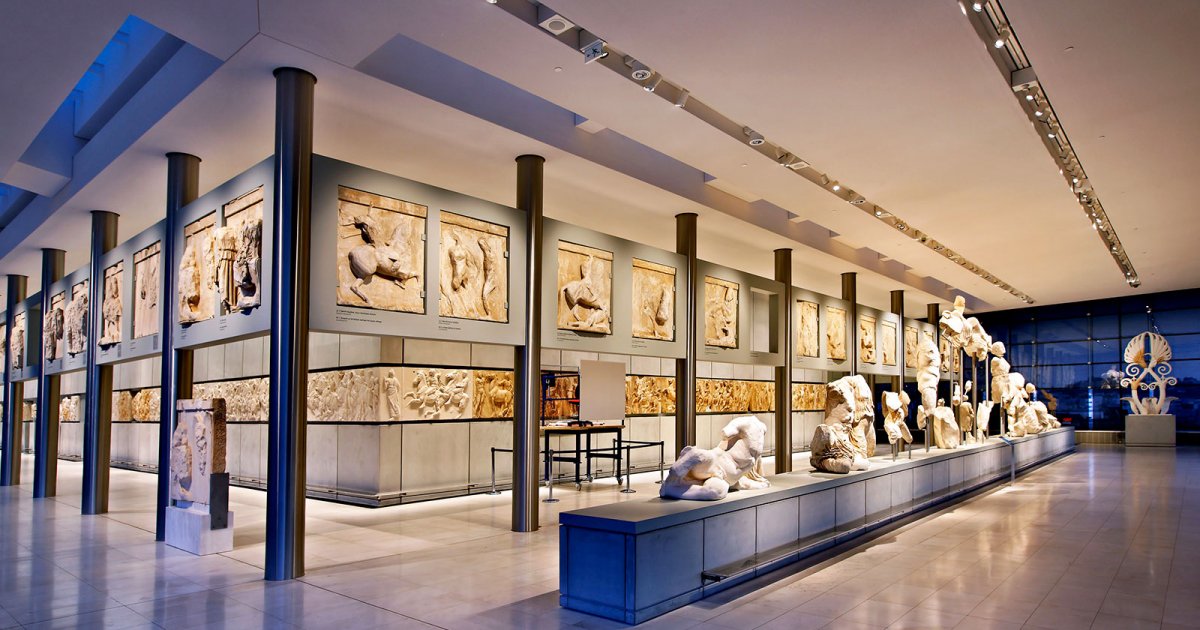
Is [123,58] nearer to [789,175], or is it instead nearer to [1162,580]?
[789,175]

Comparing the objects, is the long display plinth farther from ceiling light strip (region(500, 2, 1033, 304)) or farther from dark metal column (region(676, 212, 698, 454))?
ceiling light strip (region(500, 2, 1033, 304))

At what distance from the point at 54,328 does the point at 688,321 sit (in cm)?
1264

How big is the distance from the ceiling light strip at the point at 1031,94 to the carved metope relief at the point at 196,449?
370 inches

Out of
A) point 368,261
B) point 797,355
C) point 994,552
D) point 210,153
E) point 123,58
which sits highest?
point 123,58

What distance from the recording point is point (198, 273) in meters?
9.70

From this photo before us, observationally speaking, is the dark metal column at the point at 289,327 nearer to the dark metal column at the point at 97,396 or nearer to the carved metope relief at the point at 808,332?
the dark metal column at the point at 97,396

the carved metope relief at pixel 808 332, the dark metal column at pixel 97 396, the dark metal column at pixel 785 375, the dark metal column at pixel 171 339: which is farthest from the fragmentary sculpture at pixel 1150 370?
the dark metal column at pixel 97 396

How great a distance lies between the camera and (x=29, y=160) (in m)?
11.6

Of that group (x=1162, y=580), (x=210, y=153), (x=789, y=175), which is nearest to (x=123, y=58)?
(x=210, y=153)

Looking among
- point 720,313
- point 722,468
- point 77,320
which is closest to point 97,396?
point 77,320

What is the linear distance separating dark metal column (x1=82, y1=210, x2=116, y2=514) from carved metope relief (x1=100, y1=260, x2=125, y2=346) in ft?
0.52

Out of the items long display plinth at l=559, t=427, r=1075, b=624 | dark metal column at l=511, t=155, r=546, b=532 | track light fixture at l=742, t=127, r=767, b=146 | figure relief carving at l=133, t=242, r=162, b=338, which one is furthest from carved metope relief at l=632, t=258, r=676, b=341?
figure relief carving at l=133, t=242, r=162, b=338

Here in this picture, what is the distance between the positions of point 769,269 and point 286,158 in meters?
16.0

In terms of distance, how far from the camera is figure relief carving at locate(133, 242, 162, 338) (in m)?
11.1
